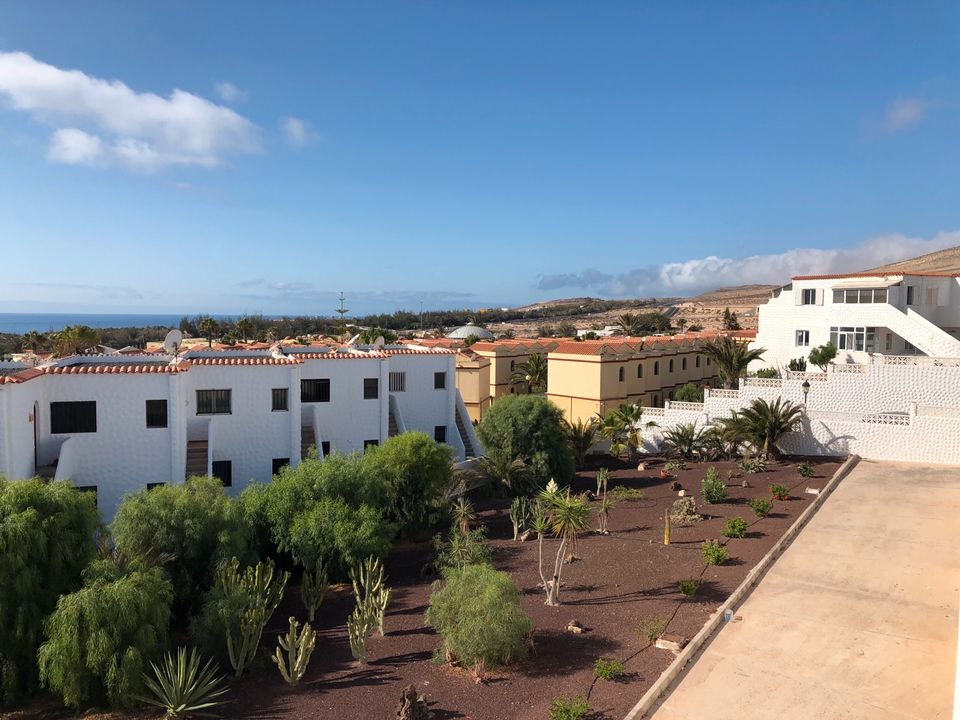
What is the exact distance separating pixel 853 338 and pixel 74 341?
39360mm

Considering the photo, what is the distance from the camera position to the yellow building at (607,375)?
122 ft

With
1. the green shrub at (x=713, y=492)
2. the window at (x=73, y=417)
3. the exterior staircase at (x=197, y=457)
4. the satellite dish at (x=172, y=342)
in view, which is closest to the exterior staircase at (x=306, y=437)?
the exterior staircase at (x=197, y=457)

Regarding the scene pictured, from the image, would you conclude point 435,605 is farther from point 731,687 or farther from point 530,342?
point 530,342

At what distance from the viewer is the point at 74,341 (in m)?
29.9

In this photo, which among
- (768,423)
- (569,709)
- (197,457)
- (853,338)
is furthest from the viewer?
(853,338)

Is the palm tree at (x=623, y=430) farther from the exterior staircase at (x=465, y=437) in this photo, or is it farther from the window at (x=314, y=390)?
the window at (x=314, y=390)

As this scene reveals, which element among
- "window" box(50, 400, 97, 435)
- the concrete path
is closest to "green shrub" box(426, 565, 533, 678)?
the concrete path

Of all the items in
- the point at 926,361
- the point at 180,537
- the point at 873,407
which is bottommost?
the point at 180,537

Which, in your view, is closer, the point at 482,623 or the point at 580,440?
the point at 482,623

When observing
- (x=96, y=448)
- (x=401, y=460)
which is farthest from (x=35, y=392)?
(x=401, y=460)

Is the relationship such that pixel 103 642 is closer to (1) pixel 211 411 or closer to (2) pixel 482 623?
(2) pixel 482 623

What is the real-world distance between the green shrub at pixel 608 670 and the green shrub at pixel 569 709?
88cm

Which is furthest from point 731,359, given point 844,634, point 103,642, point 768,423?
point 103,642

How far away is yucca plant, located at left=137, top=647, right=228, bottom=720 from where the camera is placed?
10.8m
